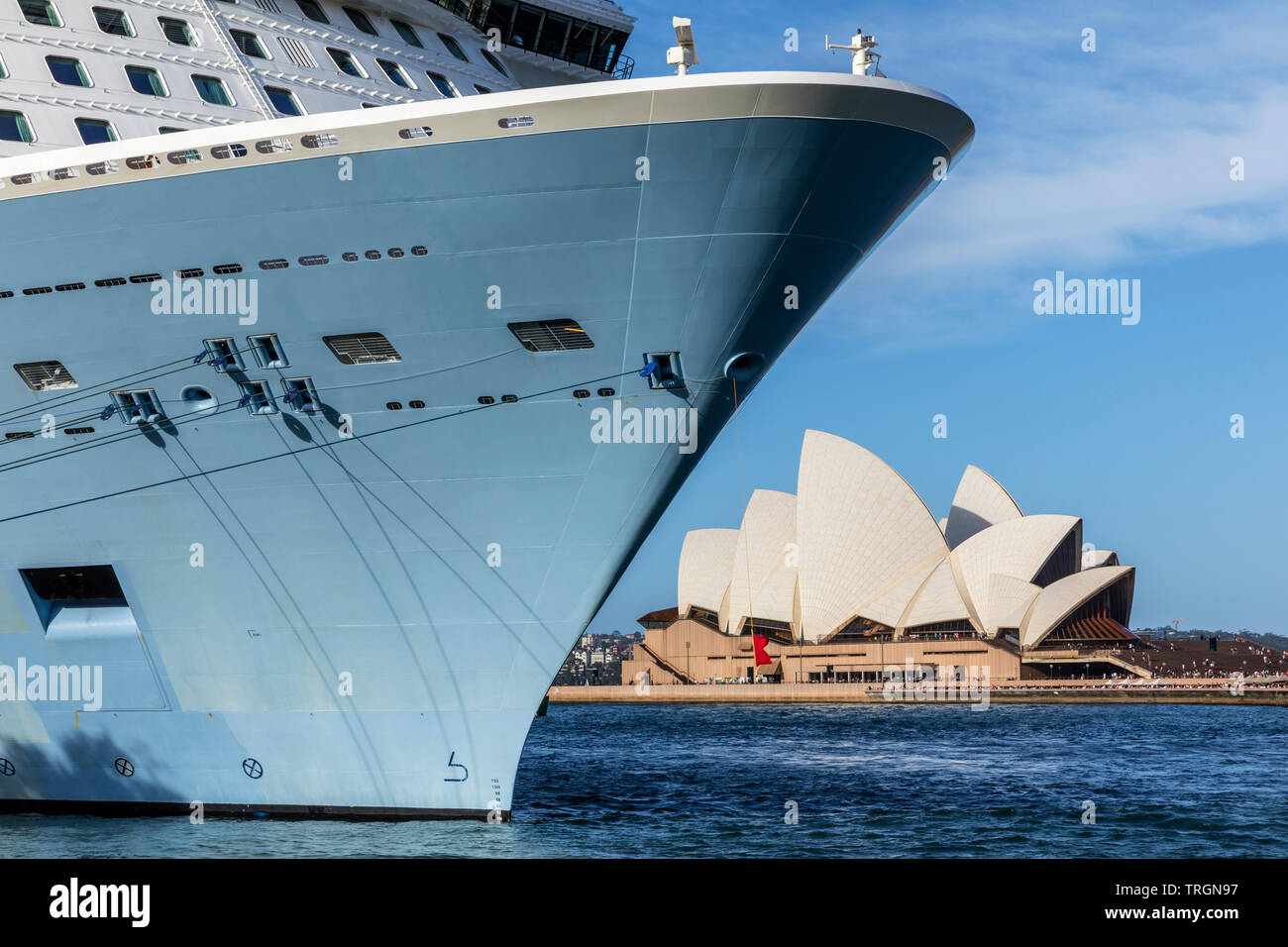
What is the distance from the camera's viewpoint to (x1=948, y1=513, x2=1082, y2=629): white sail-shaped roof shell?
228 ft

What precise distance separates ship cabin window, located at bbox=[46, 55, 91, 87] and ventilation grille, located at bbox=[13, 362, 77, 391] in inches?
122

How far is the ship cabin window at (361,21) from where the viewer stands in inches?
642

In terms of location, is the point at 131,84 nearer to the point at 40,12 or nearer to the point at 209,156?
the point at 40,12

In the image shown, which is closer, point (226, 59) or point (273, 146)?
point (273, 146)

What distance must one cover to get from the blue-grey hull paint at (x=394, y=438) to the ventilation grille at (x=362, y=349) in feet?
0.48

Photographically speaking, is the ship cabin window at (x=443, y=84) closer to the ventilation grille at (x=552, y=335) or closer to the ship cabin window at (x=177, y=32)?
the ship cabin window at (x=177, y=32)

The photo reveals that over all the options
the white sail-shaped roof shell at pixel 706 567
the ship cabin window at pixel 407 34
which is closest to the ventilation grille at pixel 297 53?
the ship cabin window at pixel 407 34

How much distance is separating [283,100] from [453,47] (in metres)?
3.73

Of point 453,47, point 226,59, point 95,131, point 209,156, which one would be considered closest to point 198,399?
point 209,156

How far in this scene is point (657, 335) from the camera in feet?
38.0

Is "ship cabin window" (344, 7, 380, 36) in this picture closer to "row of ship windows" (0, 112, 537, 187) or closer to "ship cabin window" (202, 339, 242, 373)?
"row of ship windows" (0, 112, 537, 187)

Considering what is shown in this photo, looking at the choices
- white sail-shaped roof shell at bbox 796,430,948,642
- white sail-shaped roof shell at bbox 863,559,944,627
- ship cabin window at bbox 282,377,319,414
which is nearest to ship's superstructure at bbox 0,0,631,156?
ship cabin window at bbox 282,377,319,414

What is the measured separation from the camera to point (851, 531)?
68.0 meters

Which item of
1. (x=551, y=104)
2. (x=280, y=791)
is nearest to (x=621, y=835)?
(x=280, y=791)
